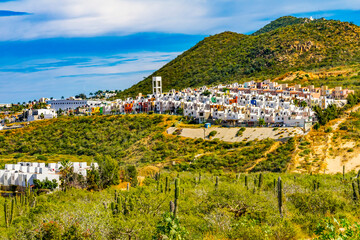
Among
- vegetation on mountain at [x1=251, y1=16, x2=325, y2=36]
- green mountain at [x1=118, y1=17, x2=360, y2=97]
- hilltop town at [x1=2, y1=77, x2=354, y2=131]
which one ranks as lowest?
hilltop town at [x1=2, y1=77, x2=354, y2=131]

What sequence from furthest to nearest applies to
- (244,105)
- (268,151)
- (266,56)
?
(266,56), (244,105), (268,151)

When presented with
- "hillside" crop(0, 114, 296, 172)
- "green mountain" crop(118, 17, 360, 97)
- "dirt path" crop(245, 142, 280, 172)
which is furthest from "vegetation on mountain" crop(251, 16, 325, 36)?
"dirt path" crop(245, 142, 280, 172)

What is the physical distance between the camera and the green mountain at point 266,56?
10950 centimetres

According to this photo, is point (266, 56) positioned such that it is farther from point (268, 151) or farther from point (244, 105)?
point (268, 151)

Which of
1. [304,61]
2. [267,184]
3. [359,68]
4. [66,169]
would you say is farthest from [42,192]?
[304,61]

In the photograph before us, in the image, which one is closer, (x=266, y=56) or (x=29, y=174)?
(x=29, y=174)

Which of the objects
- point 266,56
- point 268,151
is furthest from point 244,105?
point 266,56

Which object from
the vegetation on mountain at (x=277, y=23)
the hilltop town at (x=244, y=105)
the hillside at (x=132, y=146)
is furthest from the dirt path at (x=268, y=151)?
the vegetation on mountain at (x=277, y=23)

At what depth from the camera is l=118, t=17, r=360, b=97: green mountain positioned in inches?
4311

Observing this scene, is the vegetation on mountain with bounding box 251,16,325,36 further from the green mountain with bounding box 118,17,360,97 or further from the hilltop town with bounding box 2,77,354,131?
the hilltop town with bounding box 2,77,354,131

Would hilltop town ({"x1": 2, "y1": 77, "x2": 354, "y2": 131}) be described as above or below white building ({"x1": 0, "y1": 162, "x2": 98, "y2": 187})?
above

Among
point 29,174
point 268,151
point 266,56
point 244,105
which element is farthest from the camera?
A: point 266,56

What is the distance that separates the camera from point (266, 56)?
393ft

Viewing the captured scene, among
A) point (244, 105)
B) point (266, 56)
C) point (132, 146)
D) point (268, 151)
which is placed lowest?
point (132, 146)
